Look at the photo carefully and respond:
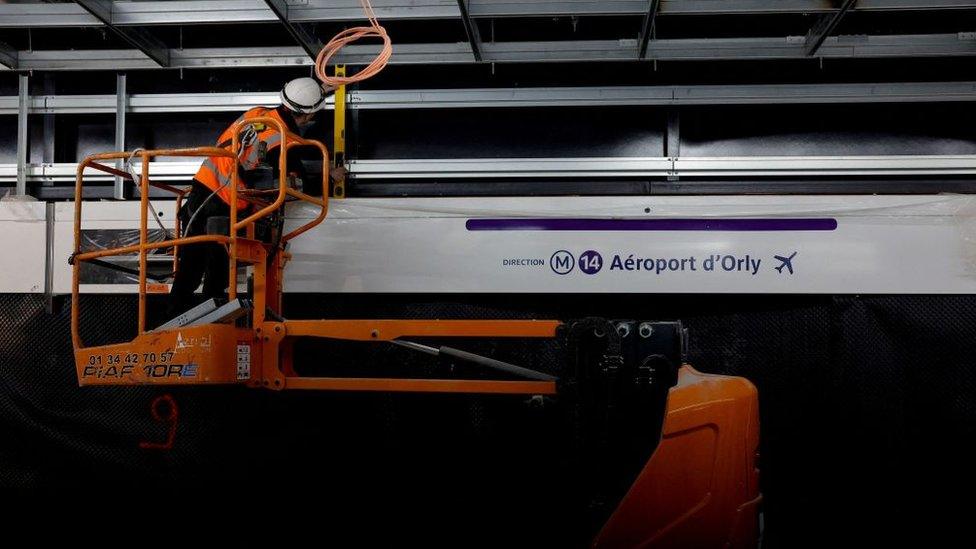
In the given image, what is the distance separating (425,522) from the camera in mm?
4531

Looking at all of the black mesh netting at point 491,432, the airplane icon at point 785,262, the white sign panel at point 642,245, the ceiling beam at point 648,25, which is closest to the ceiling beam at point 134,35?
the white sign panel at point 642,245

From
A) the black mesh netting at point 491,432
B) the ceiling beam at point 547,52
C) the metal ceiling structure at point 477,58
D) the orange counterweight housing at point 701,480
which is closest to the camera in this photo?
the orange counterweight housing at point 701,480

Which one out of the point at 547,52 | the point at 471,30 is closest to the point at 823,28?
the point at 547,52

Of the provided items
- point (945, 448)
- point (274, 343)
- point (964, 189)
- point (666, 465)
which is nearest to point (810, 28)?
point (964, 189)

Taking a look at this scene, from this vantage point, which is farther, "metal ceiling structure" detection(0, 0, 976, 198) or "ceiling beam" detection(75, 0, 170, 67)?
"metal ceiling structure" detection(0, 0, 976, 198)

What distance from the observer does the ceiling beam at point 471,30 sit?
422cm

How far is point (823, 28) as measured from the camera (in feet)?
14.7

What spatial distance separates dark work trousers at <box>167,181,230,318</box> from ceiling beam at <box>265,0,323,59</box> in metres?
1.10

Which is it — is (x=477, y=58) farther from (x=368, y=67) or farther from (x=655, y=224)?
(x=655, y=224)

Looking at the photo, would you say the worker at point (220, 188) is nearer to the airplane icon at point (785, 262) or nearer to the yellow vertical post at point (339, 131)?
the yellow vertical post at point (339, 131)

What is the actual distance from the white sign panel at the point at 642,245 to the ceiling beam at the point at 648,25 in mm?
952

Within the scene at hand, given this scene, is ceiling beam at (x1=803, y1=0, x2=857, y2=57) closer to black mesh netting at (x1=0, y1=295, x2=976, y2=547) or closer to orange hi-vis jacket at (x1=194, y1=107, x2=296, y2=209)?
black mesh netting at (x1=0, y1=295, x2=976, y2=547)

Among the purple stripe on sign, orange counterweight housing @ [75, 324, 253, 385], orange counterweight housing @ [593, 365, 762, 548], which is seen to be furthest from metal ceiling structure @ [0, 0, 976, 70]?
orange counterweight housing @ [593, 365, 762, 548]

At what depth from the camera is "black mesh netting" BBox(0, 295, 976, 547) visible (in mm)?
4363
